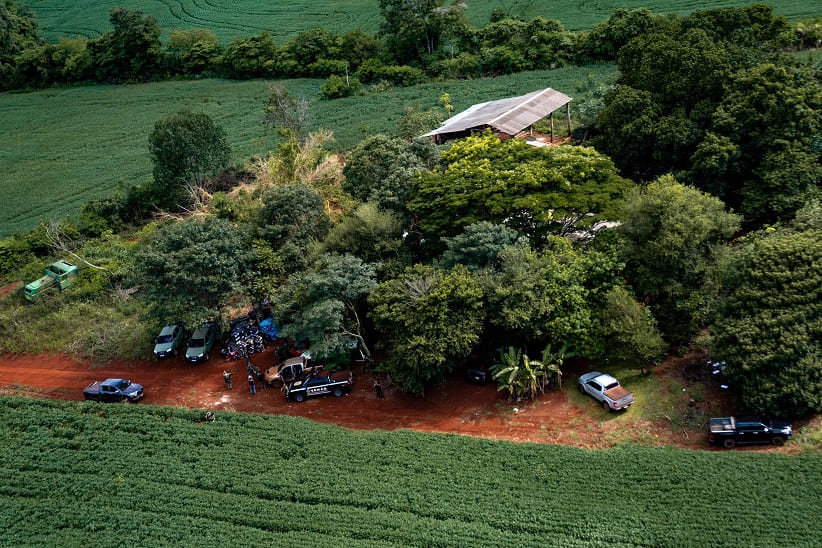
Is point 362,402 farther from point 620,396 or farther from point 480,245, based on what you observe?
point 620,396

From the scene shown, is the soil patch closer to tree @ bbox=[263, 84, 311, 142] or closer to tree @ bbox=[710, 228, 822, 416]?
tree @ bbox=[710, 228, 822, 416]

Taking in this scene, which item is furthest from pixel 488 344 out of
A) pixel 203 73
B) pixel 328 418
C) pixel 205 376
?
pixel 203 73

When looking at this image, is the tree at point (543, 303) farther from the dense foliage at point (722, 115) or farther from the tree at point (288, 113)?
the tree at point (288, 113)

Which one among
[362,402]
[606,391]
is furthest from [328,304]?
[606,391]

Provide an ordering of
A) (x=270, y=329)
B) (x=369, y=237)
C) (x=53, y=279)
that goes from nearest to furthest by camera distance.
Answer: (x=369, y=237), (x=270, y=329), (x=53, y=279)

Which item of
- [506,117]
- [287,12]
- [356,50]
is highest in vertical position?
[287,12]

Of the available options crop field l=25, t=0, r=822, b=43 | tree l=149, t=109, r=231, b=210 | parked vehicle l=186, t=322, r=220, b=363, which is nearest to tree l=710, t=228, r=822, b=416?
parked vehicle l=186, t=322, r=220, b=363

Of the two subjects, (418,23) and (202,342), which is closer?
(202,342)
